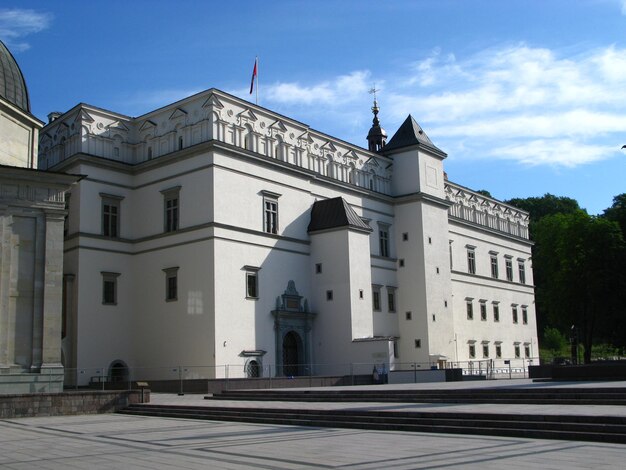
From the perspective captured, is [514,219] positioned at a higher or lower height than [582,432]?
higher

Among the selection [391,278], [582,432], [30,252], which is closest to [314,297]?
[391,278]

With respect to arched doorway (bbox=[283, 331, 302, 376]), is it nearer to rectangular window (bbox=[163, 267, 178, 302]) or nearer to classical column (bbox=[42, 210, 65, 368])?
rectangular window (bbox=[163, 267, 178, 302])

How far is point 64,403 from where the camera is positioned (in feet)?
78.0

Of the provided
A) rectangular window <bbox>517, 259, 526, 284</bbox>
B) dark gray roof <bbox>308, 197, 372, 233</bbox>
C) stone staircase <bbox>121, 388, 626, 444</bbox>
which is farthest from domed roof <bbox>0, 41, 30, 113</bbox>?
rectangular window <bbox>517, 259, 526, 284</bbox>

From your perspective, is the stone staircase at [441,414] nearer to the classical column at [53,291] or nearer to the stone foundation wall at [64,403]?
the stone foundation wall at [64,403]

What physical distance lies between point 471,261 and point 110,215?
31783 mm

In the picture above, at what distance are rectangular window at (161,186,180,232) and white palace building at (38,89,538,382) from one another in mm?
87

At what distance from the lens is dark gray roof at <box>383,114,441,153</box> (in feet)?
169

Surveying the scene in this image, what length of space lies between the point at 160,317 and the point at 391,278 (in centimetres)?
1709

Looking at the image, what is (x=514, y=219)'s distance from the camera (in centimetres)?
6944

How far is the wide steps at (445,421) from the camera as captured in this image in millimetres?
14172

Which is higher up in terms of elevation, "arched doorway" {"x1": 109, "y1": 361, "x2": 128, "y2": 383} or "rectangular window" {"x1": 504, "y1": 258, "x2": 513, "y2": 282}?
"rectangular window" {"x1": 504, "y1": 258, "x2": 513, "y2": 282}

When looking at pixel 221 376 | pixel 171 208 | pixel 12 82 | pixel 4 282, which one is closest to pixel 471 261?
pixel 171 208

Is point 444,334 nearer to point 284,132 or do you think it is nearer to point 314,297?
point 314,297
